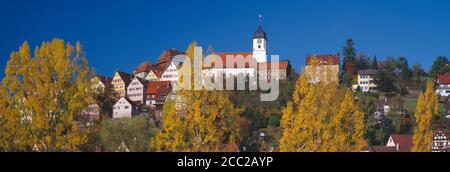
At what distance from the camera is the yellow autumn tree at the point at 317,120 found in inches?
658

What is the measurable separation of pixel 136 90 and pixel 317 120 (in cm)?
4810

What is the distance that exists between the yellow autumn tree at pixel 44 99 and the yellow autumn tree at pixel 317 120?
504 cm

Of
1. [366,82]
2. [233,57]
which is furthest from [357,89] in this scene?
[233,57]

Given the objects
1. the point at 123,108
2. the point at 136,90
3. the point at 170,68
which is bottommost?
the point at 123,108

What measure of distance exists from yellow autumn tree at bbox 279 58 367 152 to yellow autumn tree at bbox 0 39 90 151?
504 cm

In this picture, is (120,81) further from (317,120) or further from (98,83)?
(317,120)

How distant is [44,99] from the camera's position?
1473 centimetres

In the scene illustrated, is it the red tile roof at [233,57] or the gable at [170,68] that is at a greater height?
the red tile roof at [233,57]

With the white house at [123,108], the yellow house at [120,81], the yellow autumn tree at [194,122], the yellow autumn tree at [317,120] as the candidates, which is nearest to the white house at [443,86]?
the white house at [123,108]

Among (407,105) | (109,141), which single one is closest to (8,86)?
(109,141)

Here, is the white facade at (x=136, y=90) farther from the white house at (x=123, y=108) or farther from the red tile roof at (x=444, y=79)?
the red tile roof at (x=444, y=79)
